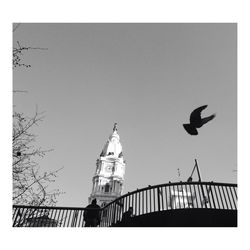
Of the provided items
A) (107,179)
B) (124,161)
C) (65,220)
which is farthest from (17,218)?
(124,161)

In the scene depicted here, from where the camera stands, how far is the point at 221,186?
8.65 metres

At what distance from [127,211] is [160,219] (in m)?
1.23

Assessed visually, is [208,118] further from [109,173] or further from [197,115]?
[109,173]

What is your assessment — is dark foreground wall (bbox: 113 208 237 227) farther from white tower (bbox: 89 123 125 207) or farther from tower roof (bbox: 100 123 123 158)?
tower roof (bbox: 100 123 123 158)

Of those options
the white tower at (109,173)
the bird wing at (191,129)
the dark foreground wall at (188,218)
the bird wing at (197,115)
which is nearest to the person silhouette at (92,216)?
the dark foreground wall at (188,218)

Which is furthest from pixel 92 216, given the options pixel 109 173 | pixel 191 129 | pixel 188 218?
pixel 109 173

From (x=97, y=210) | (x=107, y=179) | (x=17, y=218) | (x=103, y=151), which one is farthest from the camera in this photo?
(x=103, y=151)

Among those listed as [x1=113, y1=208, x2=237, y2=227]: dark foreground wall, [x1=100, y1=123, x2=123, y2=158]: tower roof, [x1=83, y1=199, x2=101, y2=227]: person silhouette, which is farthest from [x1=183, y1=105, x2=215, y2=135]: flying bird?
[x1=100, y1=123, x2=123, y2=158]: tower roof

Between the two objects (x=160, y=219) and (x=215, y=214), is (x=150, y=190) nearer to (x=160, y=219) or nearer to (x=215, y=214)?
(x=160, y=219)

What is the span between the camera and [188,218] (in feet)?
27.3

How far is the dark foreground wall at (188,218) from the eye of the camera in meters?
8.10

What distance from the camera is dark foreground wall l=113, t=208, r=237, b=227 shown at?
8.10 meters

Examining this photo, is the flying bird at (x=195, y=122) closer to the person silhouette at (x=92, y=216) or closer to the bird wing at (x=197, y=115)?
the bird wing at (x=197, y=115)

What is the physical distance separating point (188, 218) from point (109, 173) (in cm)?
6168
